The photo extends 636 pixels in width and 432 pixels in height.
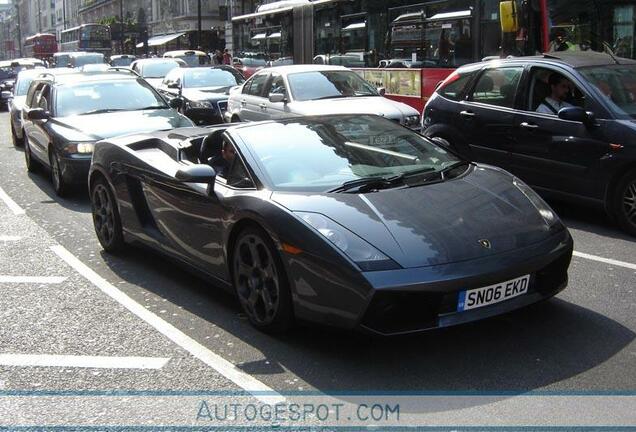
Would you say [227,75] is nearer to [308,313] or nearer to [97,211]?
[97,211]

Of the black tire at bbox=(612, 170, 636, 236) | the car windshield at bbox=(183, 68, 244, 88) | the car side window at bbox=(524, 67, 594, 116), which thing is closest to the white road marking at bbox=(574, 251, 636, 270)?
the black tire at bbox=(612, 170, 636, 236)

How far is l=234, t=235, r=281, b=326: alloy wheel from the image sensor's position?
435 cm

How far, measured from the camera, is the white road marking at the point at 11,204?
8867 mm

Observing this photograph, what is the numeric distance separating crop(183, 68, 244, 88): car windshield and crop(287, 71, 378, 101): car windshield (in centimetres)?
531

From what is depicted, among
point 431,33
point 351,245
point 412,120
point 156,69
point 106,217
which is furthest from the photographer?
point 156,69

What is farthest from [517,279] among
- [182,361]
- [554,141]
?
[554,141]

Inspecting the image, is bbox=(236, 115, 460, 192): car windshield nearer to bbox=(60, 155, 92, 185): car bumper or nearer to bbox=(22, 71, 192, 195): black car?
bbox=(60, 155, 92, 185): car bumper

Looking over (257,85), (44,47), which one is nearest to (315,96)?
(257,85)

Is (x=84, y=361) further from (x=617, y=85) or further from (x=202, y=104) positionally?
(x=202, y=104)

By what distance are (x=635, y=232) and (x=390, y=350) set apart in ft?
11.9

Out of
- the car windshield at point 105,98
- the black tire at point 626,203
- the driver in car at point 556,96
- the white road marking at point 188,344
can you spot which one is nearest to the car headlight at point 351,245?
the white road marking at point 188,344

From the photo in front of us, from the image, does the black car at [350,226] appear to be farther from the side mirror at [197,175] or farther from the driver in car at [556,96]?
the driver in car at [556,96]

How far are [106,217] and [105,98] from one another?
4.51m

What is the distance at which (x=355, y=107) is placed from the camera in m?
11.6
